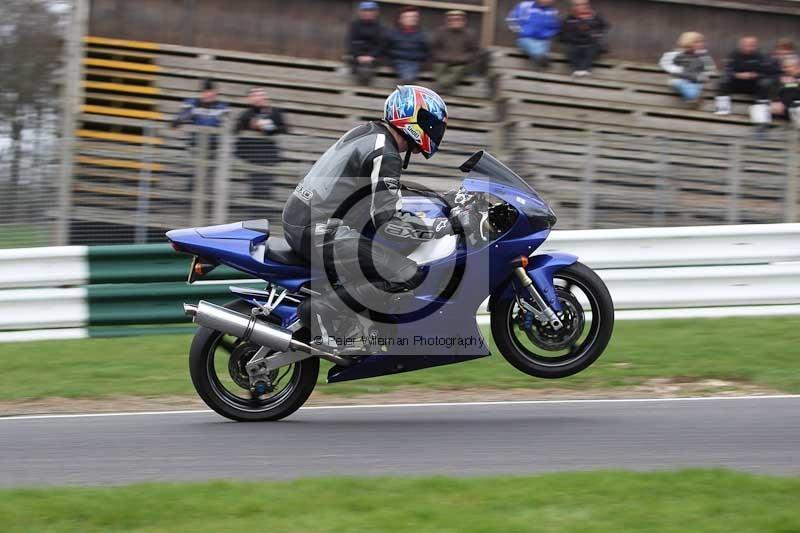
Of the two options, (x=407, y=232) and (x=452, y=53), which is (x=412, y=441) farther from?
(x=452, y=53)

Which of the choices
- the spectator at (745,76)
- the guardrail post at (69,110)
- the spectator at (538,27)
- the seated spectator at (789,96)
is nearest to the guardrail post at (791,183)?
the seated spectator at (789,96)

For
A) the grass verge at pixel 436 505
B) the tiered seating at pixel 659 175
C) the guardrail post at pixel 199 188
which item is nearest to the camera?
the grass verge at pixel 436 505

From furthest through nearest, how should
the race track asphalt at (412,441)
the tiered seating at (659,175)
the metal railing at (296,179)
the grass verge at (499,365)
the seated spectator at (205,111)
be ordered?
the seated spectator at (205,111) < the tiered seating at (659,175) < the metal railing at (296,179) < the grass verge at (499,365) < the race track asphalt at (412,441)

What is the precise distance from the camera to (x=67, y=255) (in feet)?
31.1

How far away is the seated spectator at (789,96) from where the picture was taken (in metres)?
12.0

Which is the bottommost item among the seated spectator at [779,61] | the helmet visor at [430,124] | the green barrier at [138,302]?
the green barrier at [138,302]

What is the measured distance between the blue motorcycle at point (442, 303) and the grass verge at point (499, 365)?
1.24 meters

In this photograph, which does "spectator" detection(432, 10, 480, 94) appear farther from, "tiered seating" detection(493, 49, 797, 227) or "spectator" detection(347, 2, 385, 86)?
"tiered seating" detection(493, 49, 797, 227)

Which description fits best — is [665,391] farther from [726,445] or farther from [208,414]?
[208,414]

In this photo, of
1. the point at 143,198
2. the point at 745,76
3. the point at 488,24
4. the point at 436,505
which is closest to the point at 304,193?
the point at 436,505

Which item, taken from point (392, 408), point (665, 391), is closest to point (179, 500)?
point (392, 408)

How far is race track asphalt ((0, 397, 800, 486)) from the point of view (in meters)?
5.64

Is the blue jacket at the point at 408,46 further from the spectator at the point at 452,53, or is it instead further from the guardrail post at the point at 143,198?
the guardrail post at the point at 143,198

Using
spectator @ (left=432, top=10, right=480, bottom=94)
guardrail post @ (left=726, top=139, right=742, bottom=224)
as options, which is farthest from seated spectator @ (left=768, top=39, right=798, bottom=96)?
spectator @ (left=432, top=10, right=480, bottom=94)
